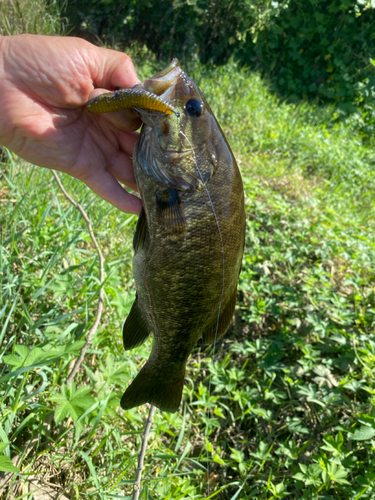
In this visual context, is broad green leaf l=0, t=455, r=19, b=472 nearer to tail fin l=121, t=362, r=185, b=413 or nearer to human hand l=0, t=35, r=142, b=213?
tail fin l=121, t=362, r=185, b=413

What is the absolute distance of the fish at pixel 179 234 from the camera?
142cm

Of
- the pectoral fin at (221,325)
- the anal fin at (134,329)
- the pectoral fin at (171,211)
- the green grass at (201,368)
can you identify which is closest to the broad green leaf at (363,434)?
the green grass at (201,368)

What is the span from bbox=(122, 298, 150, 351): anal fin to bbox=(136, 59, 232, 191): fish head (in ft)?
1.97

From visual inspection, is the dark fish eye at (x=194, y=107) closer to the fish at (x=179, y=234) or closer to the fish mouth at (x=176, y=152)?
the fish at (x=179, y=234)

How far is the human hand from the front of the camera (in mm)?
1809

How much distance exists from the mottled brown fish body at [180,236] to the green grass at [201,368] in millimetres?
438

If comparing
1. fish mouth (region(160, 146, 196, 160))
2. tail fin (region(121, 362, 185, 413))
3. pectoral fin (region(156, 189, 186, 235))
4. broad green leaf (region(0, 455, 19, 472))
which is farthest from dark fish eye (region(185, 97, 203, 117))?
broad green leaf (region(0, 455, 19, 472))

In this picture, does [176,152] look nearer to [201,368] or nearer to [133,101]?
[133,101]

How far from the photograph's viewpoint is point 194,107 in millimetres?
1554

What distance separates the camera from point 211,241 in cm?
140

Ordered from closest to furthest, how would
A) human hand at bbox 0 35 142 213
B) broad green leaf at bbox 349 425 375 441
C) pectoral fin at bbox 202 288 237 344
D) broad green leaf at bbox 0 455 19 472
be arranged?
1. broad green leaf at bbox 0 455 19 472
2. pectoral fin at bbox 202 288 237 344
3. human hand at bbox 0 35 142 213
4. broad green leaf at bbox 349 425 375 441

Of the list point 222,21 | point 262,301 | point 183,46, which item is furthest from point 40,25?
point 222,21

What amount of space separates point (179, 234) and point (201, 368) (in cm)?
174

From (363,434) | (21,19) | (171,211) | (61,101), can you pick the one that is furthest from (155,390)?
(21,19)
